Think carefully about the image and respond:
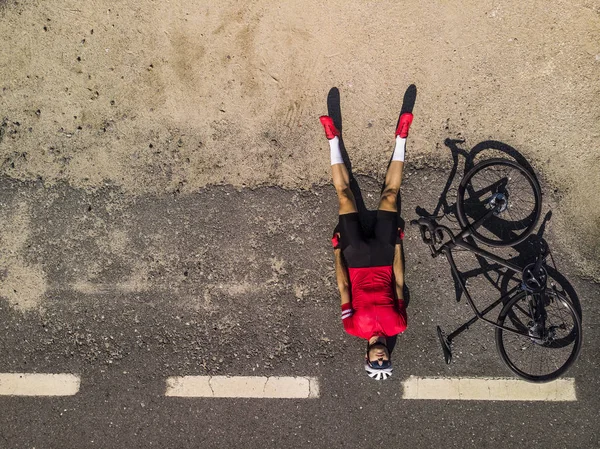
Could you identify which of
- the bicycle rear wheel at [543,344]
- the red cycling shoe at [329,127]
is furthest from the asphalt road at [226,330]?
the red cycling shoe at [329,127]

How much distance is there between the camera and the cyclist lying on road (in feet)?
14.0

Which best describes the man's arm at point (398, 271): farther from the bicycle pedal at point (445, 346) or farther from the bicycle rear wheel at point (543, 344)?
the bicycle rear wheel at point (543, 344)

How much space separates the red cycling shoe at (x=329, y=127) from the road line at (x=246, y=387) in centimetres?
297

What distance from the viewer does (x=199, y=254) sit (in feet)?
15.6

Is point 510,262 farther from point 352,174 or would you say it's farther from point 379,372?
point 352,174

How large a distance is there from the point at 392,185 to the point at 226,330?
8.91 ft

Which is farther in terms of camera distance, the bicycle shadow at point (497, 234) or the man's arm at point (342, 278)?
the bicycle shadow at point (497, 234)

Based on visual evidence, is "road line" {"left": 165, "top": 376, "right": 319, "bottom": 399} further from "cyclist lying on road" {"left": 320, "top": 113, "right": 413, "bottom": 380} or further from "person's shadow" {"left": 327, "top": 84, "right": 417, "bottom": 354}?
"person's shadow" {"left": 327, "top": 84, "right": 417, "bottom": 354}

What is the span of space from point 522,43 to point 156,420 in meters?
6.48

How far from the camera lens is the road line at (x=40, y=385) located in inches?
184

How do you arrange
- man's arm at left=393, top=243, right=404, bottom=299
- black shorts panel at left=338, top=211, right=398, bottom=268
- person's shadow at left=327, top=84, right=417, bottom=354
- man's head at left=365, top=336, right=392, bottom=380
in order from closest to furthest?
1. man's head at left=365, top=336, right=392, bottom=380
2. black shorts panel at left=338, top=211, right=398, bottom=268
3. man's arm at left=393, top=243, right=404, bottom=299
4. person's shadow at left=327, top=84, right=417, bottom=354

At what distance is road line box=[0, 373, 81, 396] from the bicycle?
4.55 meters

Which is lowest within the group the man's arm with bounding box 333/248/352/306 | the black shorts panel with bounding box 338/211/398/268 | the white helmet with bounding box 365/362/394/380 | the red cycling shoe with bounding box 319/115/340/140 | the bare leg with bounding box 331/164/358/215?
the white helmet with bounding box 365/362/394/380

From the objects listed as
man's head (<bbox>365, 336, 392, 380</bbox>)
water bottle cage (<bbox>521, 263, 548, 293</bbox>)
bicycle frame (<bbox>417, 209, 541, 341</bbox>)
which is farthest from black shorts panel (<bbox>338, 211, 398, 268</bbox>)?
water bottle cage (<bbox>521, 263, 548, 293</bbox>)
